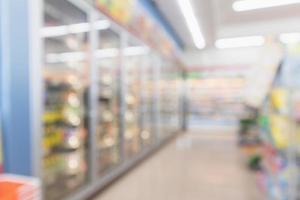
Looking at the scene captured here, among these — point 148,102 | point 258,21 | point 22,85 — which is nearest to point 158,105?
point 148,102

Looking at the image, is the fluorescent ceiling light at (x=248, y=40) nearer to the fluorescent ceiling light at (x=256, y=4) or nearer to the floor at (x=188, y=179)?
the fluorescent ceiling light at (x=256, y=4)

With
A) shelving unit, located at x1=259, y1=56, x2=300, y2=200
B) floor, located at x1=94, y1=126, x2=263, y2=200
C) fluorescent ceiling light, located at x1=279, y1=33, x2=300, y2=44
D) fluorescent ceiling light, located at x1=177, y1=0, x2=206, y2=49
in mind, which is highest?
fluorescent ceiling light, located at x1=177, y1=0, x2=206, y2=49

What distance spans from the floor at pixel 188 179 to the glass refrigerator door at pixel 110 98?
0.43 m

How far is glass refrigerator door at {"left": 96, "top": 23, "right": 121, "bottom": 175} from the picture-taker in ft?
12.1

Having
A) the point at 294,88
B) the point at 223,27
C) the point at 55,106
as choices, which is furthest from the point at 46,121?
the point at 294,88

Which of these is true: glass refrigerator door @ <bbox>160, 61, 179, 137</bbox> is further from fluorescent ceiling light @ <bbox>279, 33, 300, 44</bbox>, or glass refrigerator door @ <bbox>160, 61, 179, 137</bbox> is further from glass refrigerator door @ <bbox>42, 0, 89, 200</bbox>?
fluorescent ceiling light @ <bbox>279, 33, 300, 44</bbox>

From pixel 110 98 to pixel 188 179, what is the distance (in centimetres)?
163

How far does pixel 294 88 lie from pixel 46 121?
91.6 inches

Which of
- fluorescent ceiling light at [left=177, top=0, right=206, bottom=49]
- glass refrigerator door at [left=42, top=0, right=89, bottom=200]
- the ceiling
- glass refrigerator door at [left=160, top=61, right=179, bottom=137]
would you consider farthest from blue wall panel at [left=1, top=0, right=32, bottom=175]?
glass refrigerator door at [left=160, top=61, right=179, bottom=137]

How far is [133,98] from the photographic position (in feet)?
14.9

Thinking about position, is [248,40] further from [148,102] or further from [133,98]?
[148,102]

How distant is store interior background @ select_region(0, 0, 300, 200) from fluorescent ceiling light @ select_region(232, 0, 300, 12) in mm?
13

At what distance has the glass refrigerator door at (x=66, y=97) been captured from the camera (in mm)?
2742

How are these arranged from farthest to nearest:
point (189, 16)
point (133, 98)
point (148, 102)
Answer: point (148, 102) < point (189, 16) < point (133, 98)
